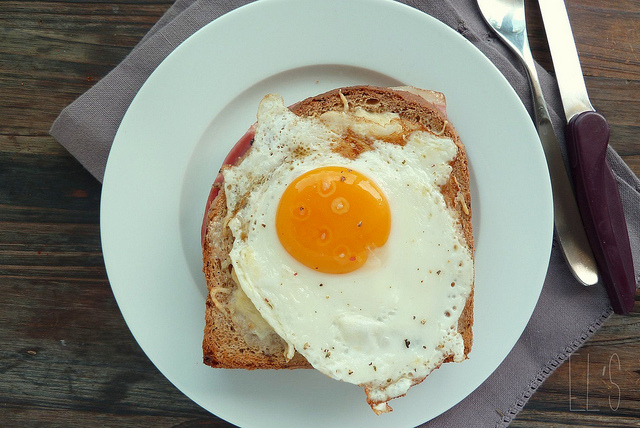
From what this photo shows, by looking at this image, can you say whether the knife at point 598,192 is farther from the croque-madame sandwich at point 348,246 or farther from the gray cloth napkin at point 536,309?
the croque-madame sandwich at point 348,246

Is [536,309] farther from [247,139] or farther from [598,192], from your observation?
[247,139]

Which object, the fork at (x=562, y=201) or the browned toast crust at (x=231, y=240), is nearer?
the browned toast crust at (x=231, y=240)

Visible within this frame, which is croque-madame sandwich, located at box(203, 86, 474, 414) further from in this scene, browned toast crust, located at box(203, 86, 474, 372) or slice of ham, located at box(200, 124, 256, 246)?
slice of ham, located at box(200, 124, 256, 246)

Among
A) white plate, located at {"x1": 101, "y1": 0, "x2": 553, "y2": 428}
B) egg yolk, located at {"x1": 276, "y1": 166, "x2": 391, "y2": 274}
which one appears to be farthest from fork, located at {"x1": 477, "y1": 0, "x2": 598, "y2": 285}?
egg yolk, located at {"x1": 276, "y1": 166, "x2": 391, "y2": 274}

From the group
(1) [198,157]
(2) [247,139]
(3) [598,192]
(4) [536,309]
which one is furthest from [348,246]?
(3) [598,192]

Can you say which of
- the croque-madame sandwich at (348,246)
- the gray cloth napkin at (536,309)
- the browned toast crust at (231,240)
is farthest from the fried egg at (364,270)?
the gray cloth napkin at (536,309)

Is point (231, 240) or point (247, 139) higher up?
point (247, 139)
